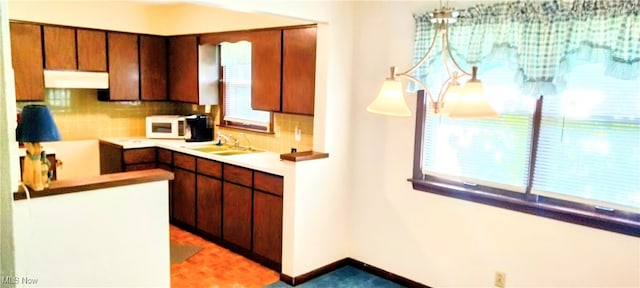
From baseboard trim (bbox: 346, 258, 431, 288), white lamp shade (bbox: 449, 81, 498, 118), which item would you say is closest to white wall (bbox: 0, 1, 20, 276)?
white lamp shade (bbox: 449, 81, 498, 118)

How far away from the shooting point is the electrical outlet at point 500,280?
10.5 ft

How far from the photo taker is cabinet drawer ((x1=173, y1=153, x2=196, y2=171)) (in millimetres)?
4570

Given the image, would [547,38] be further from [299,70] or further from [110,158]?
[110,158]

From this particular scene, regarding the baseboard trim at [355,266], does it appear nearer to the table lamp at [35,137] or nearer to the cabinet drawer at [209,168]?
the cabinet drawer at [209,168]

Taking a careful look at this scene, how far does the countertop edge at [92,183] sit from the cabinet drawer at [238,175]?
111 cm

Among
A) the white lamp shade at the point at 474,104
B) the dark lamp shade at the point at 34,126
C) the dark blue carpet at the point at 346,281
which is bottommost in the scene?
the dark blue carpet at the point at 346,281

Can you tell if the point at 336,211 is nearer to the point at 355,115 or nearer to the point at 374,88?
the point at 355,115

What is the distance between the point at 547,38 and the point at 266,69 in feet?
7.54

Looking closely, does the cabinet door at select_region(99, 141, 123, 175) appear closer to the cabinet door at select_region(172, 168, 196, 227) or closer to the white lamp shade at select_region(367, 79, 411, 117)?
the cabinet door at select_region(172, 168, 196, 227)

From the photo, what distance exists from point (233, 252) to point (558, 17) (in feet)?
10.4

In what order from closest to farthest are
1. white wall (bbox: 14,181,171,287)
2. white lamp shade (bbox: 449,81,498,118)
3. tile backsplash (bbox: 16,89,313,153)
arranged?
white lamp shade (bbox: 449,81,498,118) → white wall (bbox: 14,181,171,287) → tile backsplash (bbox: 16,89,313,153)

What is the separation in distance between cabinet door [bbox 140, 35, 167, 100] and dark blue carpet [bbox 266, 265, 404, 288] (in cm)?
284

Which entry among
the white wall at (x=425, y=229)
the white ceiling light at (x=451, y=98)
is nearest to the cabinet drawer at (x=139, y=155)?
the white wall at (x=425, y=229)

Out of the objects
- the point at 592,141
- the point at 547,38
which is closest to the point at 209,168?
the point at 547,38
